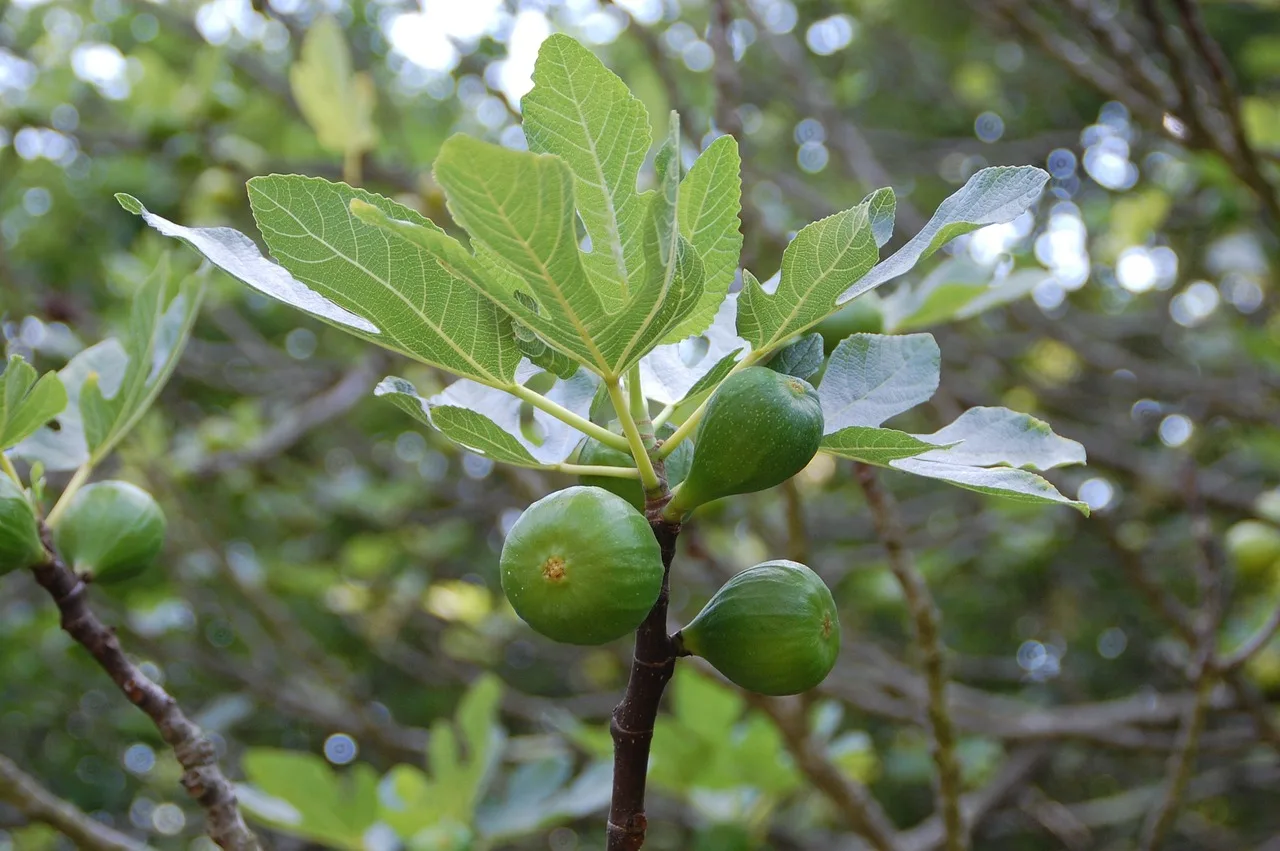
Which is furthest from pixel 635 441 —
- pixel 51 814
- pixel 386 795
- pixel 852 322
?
pixel 386 795

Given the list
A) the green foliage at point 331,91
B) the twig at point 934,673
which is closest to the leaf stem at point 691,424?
the twig at point 934,673

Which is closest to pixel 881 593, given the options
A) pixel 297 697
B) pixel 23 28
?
pixel 297 697

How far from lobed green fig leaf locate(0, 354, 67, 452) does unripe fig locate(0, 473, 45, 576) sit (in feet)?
0.15

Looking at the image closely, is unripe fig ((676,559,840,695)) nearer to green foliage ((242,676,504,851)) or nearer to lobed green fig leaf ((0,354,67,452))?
lobed green fig leaf ((0,354,67,452))

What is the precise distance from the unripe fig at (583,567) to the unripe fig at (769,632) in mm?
103

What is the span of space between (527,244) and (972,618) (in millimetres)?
5681

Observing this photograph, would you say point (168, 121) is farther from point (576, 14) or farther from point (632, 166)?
point (632, 166)

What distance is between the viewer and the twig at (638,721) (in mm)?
925

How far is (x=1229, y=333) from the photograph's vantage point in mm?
4945

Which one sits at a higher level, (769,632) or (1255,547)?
(769,632)

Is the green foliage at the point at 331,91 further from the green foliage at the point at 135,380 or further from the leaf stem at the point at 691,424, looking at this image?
the leaf stem at the point at 691,424

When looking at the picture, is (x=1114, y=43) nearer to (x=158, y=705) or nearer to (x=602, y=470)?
(x=602, y=470)

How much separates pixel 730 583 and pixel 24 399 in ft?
2.26

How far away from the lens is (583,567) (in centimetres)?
85
